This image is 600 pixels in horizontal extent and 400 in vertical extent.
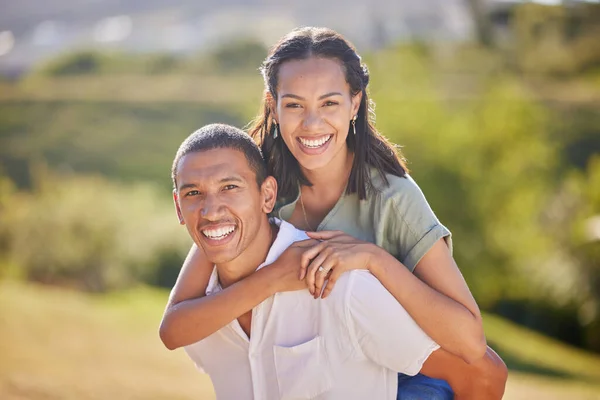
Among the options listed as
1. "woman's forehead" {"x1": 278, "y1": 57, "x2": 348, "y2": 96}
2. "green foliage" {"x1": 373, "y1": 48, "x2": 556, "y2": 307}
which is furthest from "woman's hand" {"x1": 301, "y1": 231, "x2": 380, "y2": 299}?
"green foliage" {"x1": 373, "y1": 48, "x2": 556, "y2": 307}

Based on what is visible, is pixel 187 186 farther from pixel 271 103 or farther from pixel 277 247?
pixel 271 103

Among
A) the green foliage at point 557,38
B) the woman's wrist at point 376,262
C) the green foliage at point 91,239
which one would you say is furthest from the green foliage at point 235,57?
the woman's wrist at point 376,262

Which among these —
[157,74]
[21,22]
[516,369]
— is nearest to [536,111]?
[516,369]

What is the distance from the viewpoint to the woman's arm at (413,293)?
2.54 meters

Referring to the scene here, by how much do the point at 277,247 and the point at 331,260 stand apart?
1.03 ft

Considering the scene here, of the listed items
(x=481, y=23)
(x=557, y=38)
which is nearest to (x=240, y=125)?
(x=481, y=23)

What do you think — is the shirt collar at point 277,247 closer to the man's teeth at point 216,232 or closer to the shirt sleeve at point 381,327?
the man's teeth at point 216,232

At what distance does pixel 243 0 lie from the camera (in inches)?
449

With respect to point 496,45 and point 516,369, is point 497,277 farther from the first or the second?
point 496,45

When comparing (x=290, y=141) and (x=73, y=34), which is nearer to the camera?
(x=290, y=141)

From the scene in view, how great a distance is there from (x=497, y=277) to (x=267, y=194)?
24.8 feet

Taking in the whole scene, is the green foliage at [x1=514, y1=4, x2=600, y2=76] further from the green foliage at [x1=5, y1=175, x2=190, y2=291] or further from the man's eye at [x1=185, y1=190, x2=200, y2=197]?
the man's eye at [x1=185, y1=190, x2=200, y2=197]

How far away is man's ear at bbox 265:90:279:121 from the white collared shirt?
758 millimetres

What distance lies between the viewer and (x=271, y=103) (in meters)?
3.04
